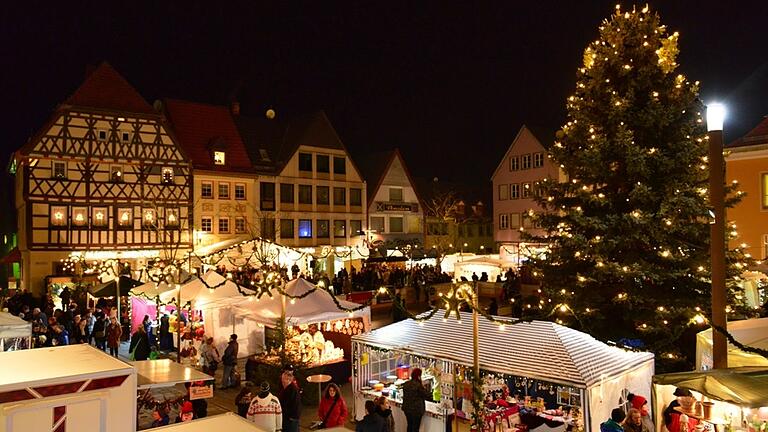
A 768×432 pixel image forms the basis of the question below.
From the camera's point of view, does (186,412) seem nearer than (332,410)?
Yes

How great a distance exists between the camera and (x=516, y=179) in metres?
43.8

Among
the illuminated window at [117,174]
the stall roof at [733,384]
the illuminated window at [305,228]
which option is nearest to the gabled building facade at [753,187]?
the stall roof at [733,384]

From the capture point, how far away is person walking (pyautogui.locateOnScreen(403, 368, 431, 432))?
10.0 m

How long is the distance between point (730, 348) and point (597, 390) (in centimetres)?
319

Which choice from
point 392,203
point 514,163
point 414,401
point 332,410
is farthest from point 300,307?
point 514,163

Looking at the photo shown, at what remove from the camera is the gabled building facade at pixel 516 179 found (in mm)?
42125

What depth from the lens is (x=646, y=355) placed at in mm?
10234

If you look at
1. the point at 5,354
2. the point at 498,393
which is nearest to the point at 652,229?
the point at 498,393

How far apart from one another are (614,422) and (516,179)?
36666 mm

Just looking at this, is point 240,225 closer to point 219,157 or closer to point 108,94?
point 219,157

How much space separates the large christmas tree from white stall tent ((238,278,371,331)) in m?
5.34

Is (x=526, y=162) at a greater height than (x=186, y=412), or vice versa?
(x=526, y=162)

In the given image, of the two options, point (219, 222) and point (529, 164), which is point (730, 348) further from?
point (529, 164)

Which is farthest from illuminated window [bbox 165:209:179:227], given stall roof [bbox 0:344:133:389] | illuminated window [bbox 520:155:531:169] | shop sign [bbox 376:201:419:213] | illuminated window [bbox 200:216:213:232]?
stall roof [bbox 0:344:133:389]
